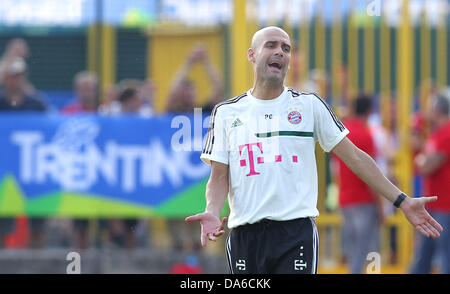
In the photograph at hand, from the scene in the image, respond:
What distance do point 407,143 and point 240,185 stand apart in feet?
18.1

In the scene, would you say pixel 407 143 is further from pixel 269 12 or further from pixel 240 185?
pixel 240 185

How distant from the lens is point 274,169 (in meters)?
5.97

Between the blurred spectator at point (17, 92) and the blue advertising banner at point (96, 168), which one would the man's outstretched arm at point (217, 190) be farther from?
the blurred spectator at point (17, 92)

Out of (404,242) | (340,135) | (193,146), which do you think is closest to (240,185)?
(340,135)

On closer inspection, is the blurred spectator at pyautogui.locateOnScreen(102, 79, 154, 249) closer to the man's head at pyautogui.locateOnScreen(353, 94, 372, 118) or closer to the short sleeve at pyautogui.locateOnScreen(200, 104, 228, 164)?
the man's head at pyautogui.locateOnScreen(353, 94, 372, 118)

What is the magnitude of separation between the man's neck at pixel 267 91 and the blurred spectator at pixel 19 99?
516 centimetres

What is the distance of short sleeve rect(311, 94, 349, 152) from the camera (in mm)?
6094

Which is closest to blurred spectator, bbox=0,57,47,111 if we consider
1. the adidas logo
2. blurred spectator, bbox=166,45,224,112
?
blurred spectator, bbox=166,45,224,112

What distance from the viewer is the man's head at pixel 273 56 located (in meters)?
5.95

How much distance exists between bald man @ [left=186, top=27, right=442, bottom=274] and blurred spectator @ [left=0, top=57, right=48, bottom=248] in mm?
5014

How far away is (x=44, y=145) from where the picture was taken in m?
10.6

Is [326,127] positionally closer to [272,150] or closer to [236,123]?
[272,150]

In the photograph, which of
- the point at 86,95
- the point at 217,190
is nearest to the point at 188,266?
the point at 86,95

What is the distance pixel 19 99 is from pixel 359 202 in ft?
12.5
